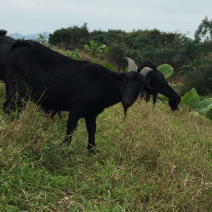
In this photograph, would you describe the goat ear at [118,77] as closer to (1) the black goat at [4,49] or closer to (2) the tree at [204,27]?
(1) the black goat at [4,49]

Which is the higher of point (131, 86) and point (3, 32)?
point (3, 32)

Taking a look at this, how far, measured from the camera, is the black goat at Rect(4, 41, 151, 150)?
354cm

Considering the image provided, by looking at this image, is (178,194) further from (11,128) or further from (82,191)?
(11,128)

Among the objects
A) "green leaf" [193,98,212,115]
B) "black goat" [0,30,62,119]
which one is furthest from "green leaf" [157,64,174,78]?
"black goat" [0,30,62,119]

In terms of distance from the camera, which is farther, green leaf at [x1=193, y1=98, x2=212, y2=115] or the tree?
the tree

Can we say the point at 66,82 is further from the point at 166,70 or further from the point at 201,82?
the point at 201,82

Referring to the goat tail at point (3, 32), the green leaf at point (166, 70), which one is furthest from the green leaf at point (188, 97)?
the goat tail at point (3, 32)

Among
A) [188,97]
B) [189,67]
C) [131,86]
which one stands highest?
[131,86]

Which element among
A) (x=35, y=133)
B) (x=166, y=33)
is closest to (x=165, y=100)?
(x=35, y=133)

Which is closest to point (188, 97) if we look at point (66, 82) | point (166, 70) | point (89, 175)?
point (166, 70)

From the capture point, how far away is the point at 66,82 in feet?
11.9

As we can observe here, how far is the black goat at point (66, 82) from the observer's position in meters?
3.54

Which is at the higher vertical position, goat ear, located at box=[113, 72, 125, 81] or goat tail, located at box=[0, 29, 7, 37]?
goat tail, located at box=[0, 29, 7, 37]

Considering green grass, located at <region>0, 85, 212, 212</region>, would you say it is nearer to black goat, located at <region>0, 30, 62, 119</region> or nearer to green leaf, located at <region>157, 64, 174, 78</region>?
black goat, located at <region>0, 30, 62, 119</region>
